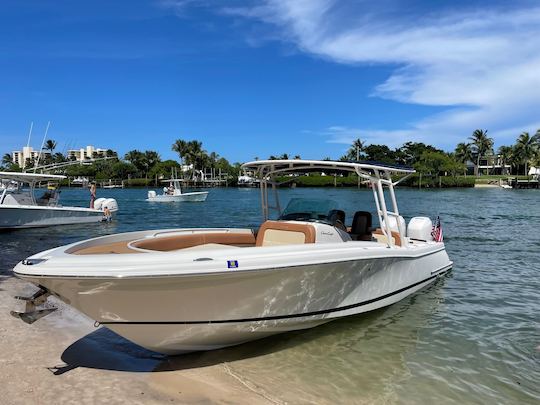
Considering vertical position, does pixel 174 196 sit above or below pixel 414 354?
above

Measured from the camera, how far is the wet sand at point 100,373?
4547mm

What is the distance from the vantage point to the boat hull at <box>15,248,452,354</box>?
4.65m

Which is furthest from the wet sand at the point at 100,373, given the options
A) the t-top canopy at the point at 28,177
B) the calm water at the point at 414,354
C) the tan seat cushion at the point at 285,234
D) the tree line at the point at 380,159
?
the tree line at the point at 380,159

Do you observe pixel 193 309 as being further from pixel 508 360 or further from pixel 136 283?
pixel 508 360

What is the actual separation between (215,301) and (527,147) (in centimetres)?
13065

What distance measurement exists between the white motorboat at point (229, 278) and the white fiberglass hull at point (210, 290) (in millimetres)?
12

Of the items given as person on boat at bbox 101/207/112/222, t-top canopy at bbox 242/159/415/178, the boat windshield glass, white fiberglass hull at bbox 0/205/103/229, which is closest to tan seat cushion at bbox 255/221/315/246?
the boat windshield glass

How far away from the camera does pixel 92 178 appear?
157 m

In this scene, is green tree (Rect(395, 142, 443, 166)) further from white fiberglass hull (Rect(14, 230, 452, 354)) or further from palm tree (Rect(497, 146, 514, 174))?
white fiberglass hull (Rect(14, 230, 452, 354))

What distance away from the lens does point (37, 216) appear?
23.7 meters

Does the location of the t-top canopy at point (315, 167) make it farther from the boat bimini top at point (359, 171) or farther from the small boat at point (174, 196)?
the small boat at point (174, 196)

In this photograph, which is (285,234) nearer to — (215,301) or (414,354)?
(215,301)

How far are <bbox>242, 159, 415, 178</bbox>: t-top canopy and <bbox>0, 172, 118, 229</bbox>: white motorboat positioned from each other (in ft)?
57.2

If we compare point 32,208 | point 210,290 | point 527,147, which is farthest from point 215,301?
point 527,147
